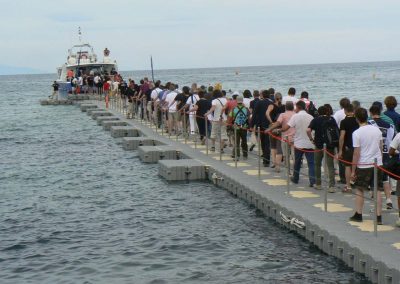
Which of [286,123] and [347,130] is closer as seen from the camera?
[347,130]

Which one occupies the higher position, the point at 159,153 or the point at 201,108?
the point at 201,108

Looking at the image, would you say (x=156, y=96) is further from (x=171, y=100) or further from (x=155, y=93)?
(x=171, y=100)

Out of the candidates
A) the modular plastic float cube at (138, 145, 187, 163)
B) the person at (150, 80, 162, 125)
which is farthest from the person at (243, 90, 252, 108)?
the person at (150, 80, 162, 125)

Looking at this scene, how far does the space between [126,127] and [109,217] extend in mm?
15109

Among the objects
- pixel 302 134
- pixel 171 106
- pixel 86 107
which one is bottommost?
pixel 86 107

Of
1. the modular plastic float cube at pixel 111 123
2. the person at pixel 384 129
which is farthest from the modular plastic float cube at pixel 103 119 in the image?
the person at pixel 384 129

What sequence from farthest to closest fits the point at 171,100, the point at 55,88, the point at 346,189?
1. the point at 55,88
2. the point at 171,100
3. the point at 346,189

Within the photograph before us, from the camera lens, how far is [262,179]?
15.1 m

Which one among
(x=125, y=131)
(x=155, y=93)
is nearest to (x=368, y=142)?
(x=155, y=93)

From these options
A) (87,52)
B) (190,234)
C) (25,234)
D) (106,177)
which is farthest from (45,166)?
(87,52)

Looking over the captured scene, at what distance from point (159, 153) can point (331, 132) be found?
9022 millimetres

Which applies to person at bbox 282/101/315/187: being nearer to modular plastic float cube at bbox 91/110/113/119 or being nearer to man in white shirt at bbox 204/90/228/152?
man in white shirt at bbox 204/90/228/152

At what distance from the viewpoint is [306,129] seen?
13516mm

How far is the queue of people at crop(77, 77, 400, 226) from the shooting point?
1042cm
